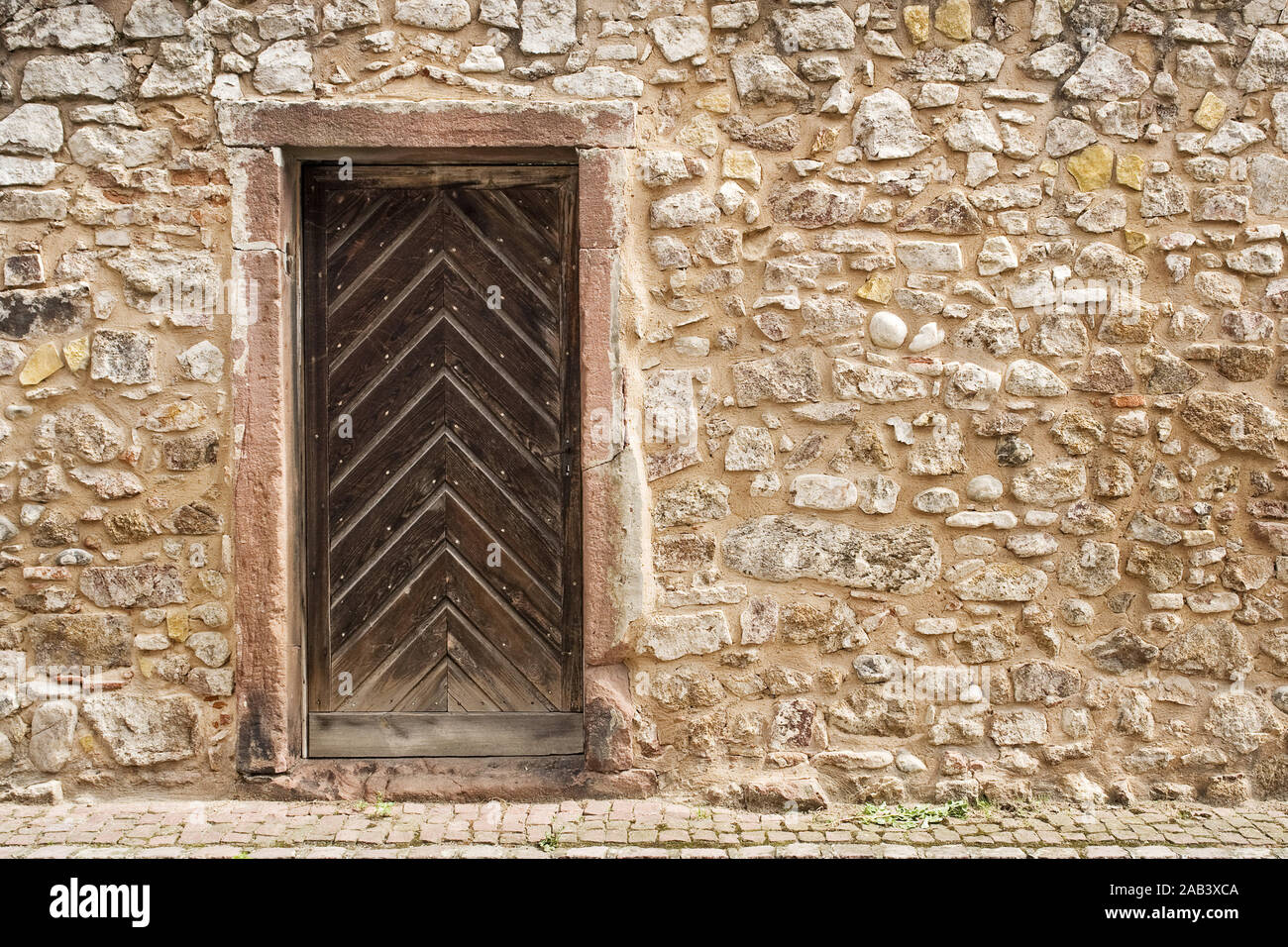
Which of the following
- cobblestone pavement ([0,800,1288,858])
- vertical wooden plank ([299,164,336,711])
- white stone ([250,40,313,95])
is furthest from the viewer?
vertical wooden plank ([299,164,336,711])

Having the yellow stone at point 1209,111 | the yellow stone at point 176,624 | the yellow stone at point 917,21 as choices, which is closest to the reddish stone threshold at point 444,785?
the yellow stone at point 176,624

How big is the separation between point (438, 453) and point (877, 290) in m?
1.75

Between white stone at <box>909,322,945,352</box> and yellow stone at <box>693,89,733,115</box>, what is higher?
yellow stone at <box>693,89,733,115</box>

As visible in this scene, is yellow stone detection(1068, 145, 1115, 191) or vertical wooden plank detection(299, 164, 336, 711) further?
vertical wooden plank detection(299, 164, 336, 711)

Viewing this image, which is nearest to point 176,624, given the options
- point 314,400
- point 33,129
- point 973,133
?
point 314,400

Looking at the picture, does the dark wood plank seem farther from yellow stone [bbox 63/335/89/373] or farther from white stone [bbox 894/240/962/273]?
white stone [bbox 894/240/962/273]

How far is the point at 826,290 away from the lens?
3.87 metres

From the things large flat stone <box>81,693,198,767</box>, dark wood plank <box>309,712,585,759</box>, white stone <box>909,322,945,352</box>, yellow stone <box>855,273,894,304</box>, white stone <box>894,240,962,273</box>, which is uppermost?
white stone <box>894,240,962,273</box>

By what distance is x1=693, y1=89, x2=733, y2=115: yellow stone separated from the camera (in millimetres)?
3852

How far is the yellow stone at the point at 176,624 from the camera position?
3.84 metres

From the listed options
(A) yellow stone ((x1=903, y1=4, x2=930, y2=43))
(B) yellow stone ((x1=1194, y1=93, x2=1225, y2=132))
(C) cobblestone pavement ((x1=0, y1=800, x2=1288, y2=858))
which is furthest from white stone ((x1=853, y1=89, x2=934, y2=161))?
(C) cobblestone pavement ((x1=0, y1=800, x2=1288, y2=858))

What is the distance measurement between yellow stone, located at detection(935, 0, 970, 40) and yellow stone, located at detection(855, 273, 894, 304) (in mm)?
916

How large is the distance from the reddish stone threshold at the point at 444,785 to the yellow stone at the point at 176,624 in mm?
577

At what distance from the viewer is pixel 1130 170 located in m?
3.87
